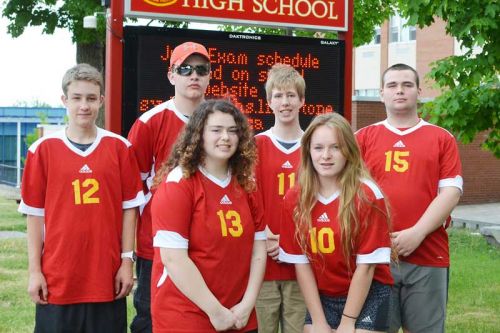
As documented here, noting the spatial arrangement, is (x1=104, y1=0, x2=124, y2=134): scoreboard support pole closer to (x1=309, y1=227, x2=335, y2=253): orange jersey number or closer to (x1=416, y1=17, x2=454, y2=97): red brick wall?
(x1=309, y1=227, x2=335, y2=253): orange jersey number

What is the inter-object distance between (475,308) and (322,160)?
561 cm

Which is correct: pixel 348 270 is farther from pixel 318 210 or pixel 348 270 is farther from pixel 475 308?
pixel 475 308

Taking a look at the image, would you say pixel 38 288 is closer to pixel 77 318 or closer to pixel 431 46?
pixel 77 318

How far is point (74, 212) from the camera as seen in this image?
170 inches

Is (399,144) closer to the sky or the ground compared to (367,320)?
closer to the sky

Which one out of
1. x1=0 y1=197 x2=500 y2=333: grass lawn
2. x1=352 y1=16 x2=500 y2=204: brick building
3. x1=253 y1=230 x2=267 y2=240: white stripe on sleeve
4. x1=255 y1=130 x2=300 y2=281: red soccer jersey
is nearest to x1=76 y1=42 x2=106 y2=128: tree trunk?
x1=0 y1=197 x2=500 y2=333: grass lawn

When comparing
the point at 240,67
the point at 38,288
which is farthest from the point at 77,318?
the point at 240,67

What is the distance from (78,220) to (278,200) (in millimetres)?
1199

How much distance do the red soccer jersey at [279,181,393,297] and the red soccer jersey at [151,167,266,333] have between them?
1.17 feet

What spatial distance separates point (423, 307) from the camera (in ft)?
15.6

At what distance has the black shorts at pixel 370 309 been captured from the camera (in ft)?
13.1

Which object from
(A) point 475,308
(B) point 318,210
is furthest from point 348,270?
(A) point 475,308

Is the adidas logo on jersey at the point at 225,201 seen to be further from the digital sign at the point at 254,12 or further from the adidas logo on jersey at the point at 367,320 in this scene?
the digital sign at the point at 254,12

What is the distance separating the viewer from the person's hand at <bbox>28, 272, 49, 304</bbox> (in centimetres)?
430
